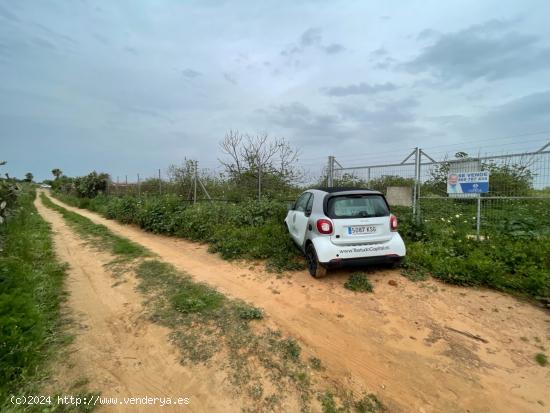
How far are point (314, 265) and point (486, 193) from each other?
4.31m

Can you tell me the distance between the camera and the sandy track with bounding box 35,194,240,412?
2240 millimetres

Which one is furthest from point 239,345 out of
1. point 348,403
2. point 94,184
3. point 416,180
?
point 94,184

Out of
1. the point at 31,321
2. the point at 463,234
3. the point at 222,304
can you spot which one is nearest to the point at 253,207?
the point at 222,304

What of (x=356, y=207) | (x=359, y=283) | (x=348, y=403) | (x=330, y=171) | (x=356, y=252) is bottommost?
(x=348, y=403)

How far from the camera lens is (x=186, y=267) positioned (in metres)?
5.43

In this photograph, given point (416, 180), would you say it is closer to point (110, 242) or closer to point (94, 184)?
point (110, 242)

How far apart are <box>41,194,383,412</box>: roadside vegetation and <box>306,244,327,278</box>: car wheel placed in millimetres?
1348

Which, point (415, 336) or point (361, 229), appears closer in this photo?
point (415, 336)

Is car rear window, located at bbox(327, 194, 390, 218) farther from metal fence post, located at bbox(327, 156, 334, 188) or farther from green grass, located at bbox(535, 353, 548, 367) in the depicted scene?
metal fence post, located at bbox(327, 156, 334, 188)

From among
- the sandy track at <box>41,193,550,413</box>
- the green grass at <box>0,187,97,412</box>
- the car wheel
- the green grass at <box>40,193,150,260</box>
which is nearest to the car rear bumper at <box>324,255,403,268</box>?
the car wheel

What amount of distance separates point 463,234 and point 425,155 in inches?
83.5

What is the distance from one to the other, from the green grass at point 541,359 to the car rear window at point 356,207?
7.97 ft

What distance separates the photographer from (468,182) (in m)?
6.23

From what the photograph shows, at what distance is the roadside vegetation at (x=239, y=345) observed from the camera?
7.41ft
